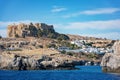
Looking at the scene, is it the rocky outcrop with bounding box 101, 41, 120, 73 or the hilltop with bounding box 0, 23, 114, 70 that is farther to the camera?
the hilltop with bounding box 0, 23, 114, 70

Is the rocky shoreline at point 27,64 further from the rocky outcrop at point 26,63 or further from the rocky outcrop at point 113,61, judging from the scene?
the rocky outcrop at point 113,61

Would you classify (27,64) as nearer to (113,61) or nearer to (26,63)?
(26,63)

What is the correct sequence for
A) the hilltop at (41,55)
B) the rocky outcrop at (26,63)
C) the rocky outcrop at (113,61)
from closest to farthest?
the rocky outcrop at (113,61) → the rocky outcrop at (26,63) → the hilltop at (41,55)

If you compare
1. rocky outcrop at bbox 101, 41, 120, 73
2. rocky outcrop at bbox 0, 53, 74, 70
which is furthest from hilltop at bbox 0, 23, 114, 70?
rocky outcrop at bbox 101, 41, 120, 73

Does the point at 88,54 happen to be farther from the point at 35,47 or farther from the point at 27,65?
the point at 27,65

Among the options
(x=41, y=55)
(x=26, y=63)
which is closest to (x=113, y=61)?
(x=26, y=63)

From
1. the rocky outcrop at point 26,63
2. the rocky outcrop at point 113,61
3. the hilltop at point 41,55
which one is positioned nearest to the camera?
the rocky outcrop at point 113,61

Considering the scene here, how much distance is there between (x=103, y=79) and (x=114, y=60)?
16536 millimetres

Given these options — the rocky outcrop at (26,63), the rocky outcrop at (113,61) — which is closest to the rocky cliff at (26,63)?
the rocky outcrop at (26,63)

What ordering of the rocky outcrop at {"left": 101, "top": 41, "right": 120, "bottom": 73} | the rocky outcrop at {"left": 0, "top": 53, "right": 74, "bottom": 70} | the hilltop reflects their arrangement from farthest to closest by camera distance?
the hilltop < the rocky outcrop at {"left": 0, "top": 53, "right": 74, "bottom": 70} < the rocky outcrop at {"left": 101, "top": 41, "right": 120, "bottom": 73}

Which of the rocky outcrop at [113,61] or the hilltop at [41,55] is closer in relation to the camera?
the rocky outcrop at [113,61]

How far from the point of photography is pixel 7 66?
107750 mm

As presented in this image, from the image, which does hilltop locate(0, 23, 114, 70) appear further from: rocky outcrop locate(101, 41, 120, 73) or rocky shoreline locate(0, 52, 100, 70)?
rocky outcrop locate(101, 41, 120, 73)

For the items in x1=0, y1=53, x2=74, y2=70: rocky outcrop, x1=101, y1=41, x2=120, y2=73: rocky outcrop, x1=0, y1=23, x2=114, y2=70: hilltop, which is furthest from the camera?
x1=0, y1=23, x2=114, y2=70: hilltop
